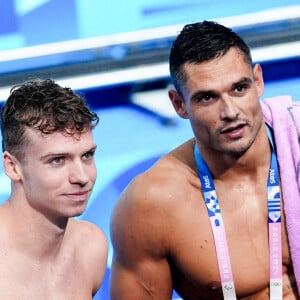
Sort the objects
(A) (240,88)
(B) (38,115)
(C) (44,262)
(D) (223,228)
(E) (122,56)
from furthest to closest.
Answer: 1. (E) (122,56)
2. (D) (223,228)
3. (A) (240,88)
4. (C) (44,262)
5. (B) (38,115)

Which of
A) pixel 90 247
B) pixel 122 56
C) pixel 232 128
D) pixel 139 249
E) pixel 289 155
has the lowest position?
pixel 139 249

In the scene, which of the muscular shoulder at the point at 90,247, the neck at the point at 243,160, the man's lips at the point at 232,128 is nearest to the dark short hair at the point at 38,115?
the muscular shoulder at the point at 90,247

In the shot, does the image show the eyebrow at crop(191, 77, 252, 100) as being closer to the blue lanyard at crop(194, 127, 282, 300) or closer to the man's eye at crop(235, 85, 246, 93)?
the man's eye at crop(235, 85, 246, 93)

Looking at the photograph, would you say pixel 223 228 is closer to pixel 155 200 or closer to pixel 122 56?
pixel 155 200

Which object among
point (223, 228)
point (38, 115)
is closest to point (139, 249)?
point (223, 228)

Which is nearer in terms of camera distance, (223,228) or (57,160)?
(57,160)

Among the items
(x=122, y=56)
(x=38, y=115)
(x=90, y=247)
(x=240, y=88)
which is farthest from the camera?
(x=122, y=56)

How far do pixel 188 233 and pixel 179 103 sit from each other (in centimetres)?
36

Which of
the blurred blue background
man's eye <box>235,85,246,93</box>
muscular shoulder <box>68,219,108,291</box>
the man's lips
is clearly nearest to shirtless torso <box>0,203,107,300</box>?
muscular shoulder <box>68,219,108,291</box>

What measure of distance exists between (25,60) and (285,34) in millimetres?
801

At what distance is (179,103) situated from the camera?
114 inches

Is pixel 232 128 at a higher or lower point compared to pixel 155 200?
higher

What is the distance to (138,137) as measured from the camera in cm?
326

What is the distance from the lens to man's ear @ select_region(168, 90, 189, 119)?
2.88 meters
